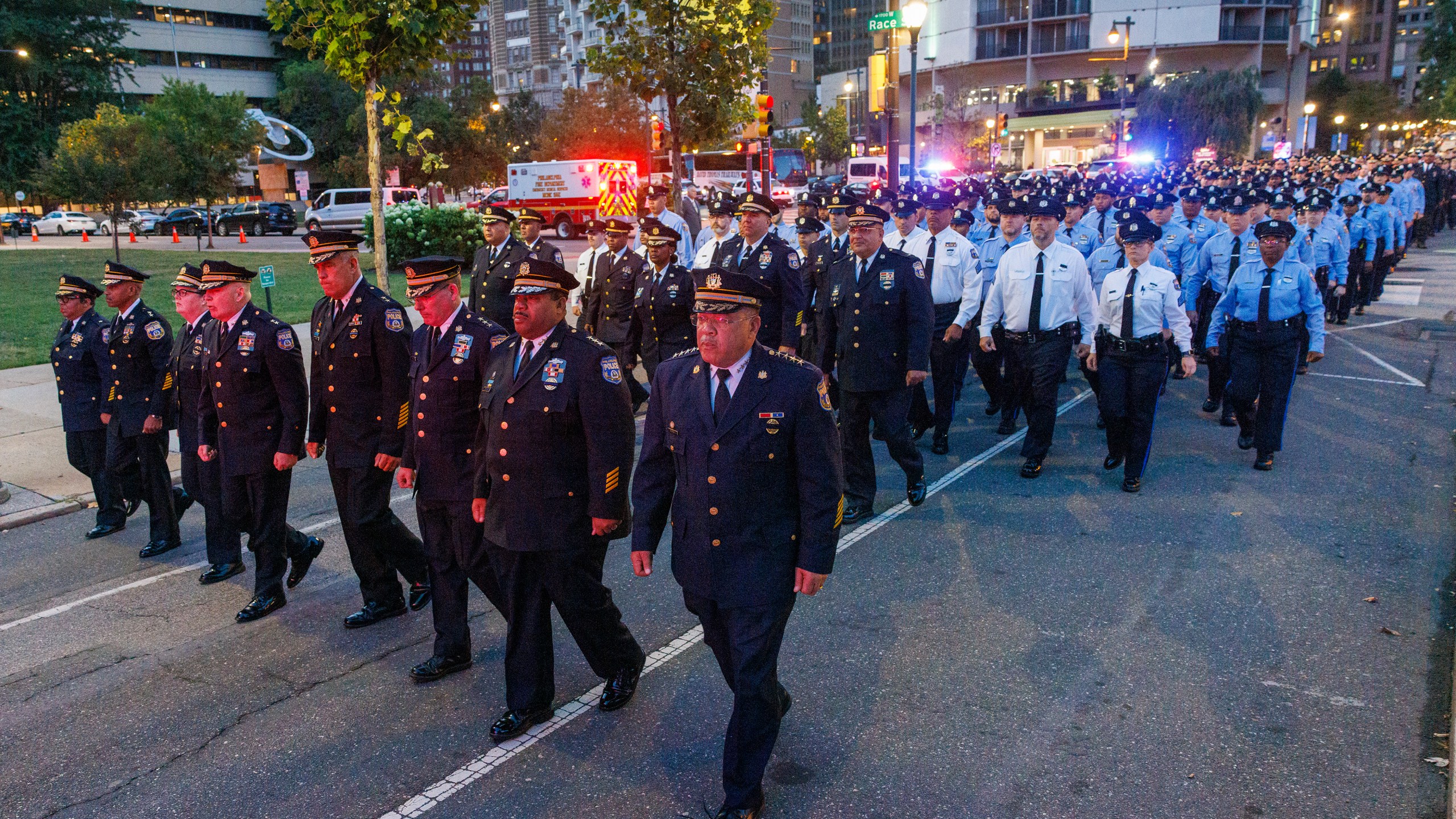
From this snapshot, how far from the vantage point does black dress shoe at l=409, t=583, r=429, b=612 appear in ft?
19.9

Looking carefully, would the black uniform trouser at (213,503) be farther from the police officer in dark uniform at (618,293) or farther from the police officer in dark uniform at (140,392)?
the police officer in dark uniform at (618,293)

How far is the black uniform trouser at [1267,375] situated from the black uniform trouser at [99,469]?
29.1ft

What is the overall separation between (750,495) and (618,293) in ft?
21.9

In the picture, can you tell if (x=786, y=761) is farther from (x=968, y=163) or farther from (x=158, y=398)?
(x=968, y=163)

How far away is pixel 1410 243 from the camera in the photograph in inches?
1109

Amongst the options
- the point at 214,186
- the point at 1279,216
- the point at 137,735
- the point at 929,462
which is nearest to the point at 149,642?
the point at 137,735

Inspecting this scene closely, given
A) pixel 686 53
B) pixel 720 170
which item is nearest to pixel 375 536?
pixel 686 53

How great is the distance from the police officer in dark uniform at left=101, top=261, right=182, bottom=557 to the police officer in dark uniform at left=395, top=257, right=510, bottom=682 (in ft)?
9.72

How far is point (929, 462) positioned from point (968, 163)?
252ft

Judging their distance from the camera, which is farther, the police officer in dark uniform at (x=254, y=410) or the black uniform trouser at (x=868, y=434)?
the black uniform trouser at (x=868, y=434)

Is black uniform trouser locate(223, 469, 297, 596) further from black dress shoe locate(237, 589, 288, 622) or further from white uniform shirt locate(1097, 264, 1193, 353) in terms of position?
white uniform shirt locate(1097, 264, 1193, 353)

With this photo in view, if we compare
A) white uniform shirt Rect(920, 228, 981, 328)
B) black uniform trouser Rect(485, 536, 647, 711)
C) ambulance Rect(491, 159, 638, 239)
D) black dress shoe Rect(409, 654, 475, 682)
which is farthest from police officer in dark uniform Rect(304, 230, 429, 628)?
ambulance Rect(491, 159, 638, 239)

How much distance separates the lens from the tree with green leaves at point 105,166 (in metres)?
26.0

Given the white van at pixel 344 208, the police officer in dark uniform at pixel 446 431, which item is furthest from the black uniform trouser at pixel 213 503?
the white van at pixel 344 208
